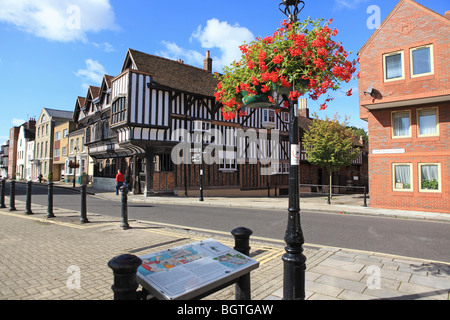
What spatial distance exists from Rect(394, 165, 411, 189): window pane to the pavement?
392 inches

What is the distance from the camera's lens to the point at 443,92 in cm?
1197

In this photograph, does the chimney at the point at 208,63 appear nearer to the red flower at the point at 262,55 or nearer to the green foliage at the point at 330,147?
the green foliage at the point at 330,147

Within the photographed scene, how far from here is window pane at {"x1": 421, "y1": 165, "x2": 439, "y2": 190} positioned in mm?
12750

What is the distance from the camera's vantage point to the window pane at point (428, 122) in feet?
42.8

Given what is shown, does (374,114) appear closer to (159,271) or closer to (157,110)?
(157,110)

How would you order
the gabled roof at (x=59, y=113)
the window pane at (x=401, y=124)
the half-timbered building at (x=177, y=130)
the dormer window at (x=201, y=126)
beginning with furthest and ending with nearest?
the gabled roof at (x=59, y=113) → the dormer window at (x=201, y=126) → the half-timbered building at (x=177, y=130) → the window pane at (x=401, y=124)

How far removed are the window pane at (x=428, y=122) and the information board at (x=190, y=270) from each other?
14.1 meters

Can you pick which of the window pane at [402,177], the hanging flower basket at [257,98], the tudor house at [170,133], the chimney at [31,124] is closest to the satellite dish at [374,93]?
the window pane at [402,177]

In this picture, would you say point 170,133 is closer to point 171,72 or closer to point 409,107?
point 171,72

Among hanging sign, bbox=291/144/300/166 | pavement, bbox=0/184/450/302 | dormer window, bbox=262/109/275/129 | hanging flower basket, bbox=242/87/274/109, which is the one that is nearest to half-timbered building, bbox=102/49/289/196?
dormer window, bbox=262/109/275/129

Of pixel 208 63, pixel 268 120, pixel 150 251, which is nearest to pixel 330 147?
pixel 268 120

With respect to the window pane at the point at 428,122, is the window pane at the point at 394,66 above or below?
above

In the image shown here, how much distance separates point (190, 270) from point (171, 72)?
20282 mm
